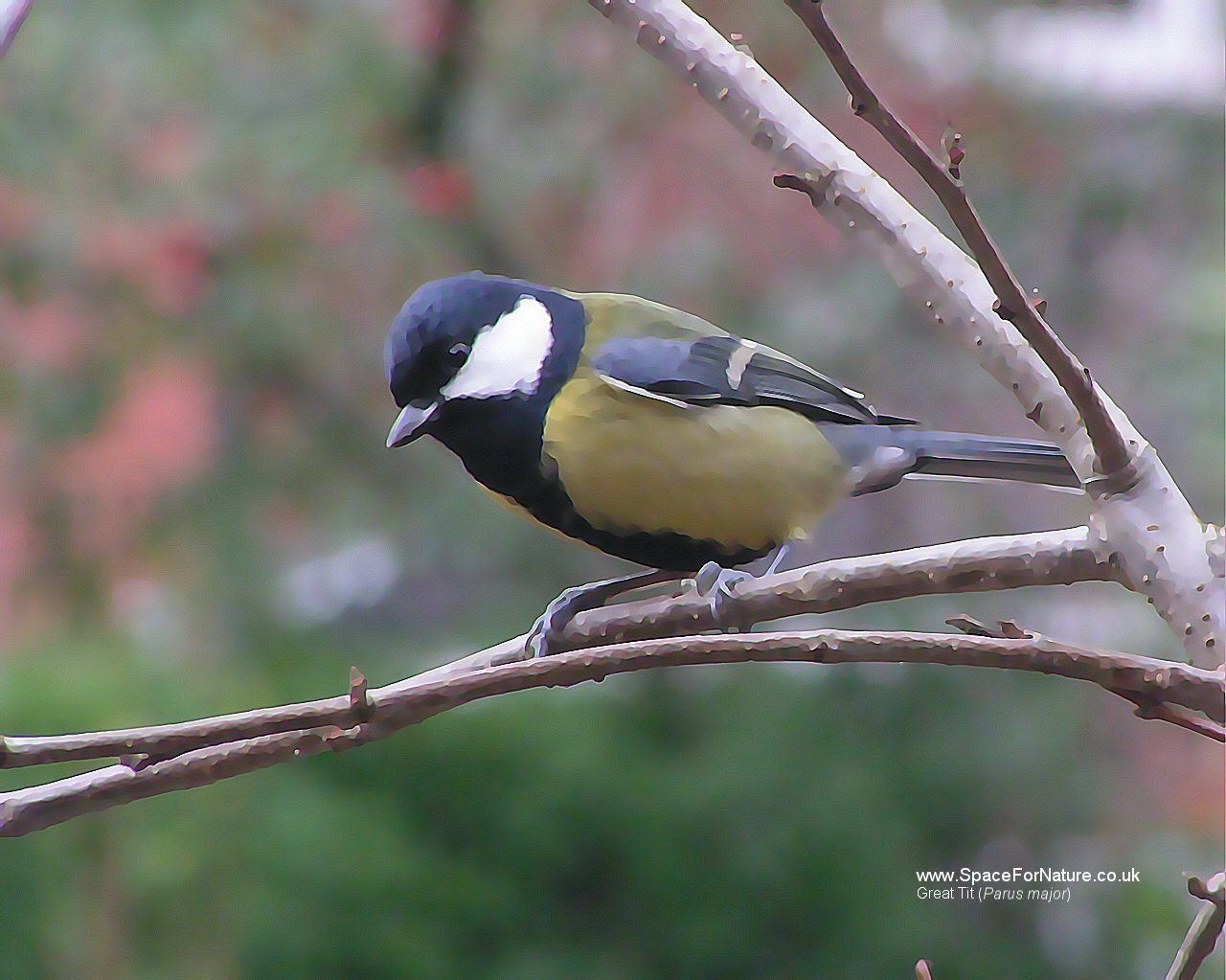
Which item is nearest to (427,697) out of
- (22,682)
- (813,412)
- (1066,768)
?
(813,412)

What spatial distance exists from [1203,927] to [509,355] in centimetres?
44

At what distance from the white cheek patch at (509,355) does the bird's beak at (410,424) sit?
0.04ft

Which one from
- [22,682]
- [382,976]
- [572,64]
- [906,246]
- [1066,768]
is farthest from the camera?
[1066,768]

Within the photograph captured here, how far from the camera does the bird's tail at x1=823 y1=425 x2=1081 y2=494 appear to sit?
65cm

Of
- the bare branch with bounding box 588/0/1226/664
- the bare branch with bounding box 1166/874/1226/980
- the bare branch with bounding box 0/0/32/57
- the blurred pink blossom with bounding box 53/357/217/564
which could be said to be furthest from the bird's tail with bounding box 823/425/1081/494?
the blurred pink blossom with bounding box 53/357/217/564

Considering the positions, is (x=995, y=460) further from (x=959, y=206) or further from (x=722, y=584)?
(x=959, y=206)

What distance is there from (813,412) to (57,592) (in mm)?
1653

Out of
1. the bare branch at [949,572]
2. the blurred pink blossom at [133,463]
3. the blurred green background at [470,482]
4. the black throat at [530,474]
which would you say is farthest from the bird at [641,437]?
the blurred pink blossom at [133,463]

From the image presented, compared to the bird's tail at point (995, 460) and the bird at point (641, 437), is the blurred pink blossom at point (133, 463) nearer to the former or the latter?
the bird at point (641, 437)

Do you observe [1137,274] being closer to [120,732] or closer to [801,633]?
[801,633]

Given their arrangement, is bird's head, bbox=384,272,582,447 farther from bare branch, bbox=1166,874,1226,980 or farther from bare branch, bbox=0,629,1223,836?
bare branch, bbox=1166,874,1226,980

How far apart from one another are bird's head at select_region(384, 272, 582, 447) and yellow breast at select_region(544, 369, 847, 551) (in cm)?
4

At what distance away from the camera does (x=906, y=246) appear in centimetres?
55

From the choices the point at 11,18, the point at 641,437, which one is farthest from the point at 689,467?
the point at 11,18
